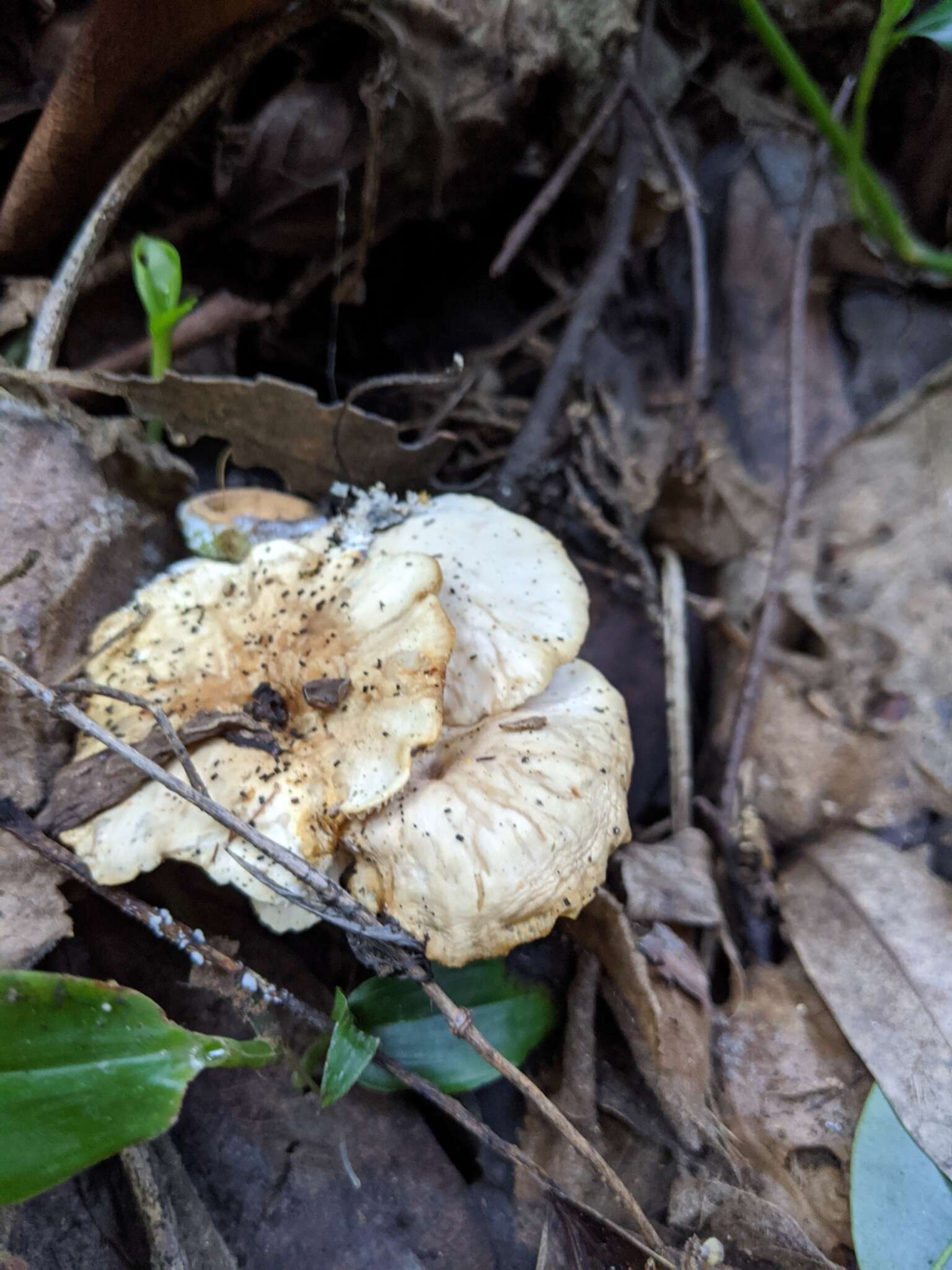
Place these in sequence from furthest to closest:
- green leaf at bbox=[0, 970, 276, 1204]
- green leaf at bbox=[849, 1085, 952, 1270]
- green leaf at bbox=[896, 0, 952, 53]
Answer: green leaf at bbox=[896, 0, 952, 53], green leaf at bbox=[849, 1085, 952, 1270], green leaf at bbox=[0, 970, 276, 1204]

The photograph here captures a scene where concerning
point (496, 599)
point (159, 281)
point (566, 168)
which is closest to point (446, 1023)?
point (496, 599)

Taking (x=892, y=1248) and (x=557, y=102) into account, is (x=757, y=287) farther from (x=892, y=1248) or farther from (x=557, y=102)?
(x=892, y=1248)

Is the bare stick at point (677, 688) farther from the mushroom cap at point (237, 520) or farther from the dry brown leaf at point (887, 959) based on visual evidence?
the mushroom cap at point (237, 520)

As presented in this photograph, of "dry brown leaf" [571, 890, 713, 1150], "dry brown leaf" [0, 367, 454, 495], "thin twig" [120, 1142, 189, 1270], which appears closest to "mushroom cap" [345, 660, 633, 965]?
"dry brown leaf" [571, 890, 713, 1150]

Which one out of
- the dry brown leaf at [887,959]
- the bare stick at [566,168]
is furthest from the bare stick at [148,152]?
the dry brown leaf at [887,959]

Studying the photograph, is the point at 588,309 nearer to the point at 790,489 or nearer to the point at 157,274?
the point at 790,489

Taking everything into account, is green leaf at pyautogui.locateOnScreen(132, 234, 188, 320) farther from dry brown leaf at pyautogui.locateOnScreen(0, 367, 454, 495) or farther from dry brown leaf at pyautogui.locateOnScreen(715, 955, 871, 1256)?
dry brown leaf at pyautogui.locateOnScreen(715, 955, 871, 1256)
